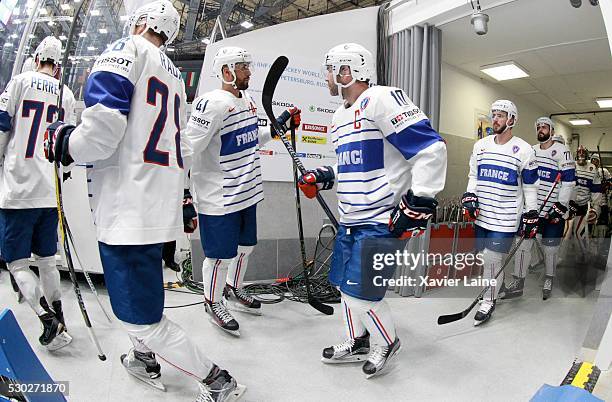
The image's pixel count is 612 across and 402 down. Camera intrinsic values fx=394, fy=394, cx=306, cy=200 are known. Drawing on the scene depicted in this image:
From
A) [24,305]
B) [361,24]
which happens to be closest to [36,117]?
[24,305]

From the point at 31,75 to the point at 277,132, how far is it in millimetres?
1443

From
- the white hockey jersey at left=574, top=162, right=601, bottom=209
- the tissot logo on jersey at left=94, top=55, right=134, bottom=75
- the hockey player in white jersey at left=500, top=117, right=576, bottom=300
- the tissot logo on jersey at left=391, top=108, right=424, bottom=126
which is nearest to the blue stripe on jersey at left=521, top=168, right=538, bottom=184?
the hockey player in white jersey at left=500, top=117, right=576, bottom=300

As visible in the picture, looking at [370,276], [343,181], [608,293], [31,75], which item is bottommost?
[608,293]

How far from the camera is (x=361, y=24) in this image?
12.1 ft

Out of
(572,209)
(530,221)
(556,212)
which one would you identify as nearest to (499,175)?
(530,221)

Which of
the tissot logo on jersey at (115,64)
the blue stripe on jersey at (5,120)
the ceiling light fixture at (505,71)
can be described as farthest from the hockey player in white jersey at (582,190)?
the blue stripe on jersey at (5,120)

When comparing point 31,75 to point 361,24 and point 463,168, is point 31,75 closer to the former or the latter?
point 361,24

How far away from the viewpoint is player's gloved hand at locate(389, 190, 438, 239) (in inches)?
67.6

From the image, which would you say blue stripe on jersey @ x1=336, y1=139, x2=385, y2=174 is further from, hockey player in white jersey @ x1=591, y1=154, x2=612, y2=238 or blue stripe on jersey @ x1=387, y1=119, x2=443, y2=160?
hockey player in white jersey @ x1=591, y1=154, x2=612, y2=238

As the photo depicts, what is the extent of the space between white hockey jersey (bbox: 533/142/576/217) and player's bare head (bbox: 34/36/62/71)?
4095mm

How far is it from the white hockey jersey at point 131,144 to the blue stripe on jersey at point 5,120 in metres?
1.06

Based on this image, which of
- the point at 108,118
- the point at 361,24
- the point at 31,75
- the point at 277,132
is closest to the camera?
the point at 108,118

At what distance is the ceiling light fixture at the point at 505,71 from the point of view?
4965 mm

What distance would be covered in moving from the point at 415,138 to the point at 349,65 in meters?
0.55
